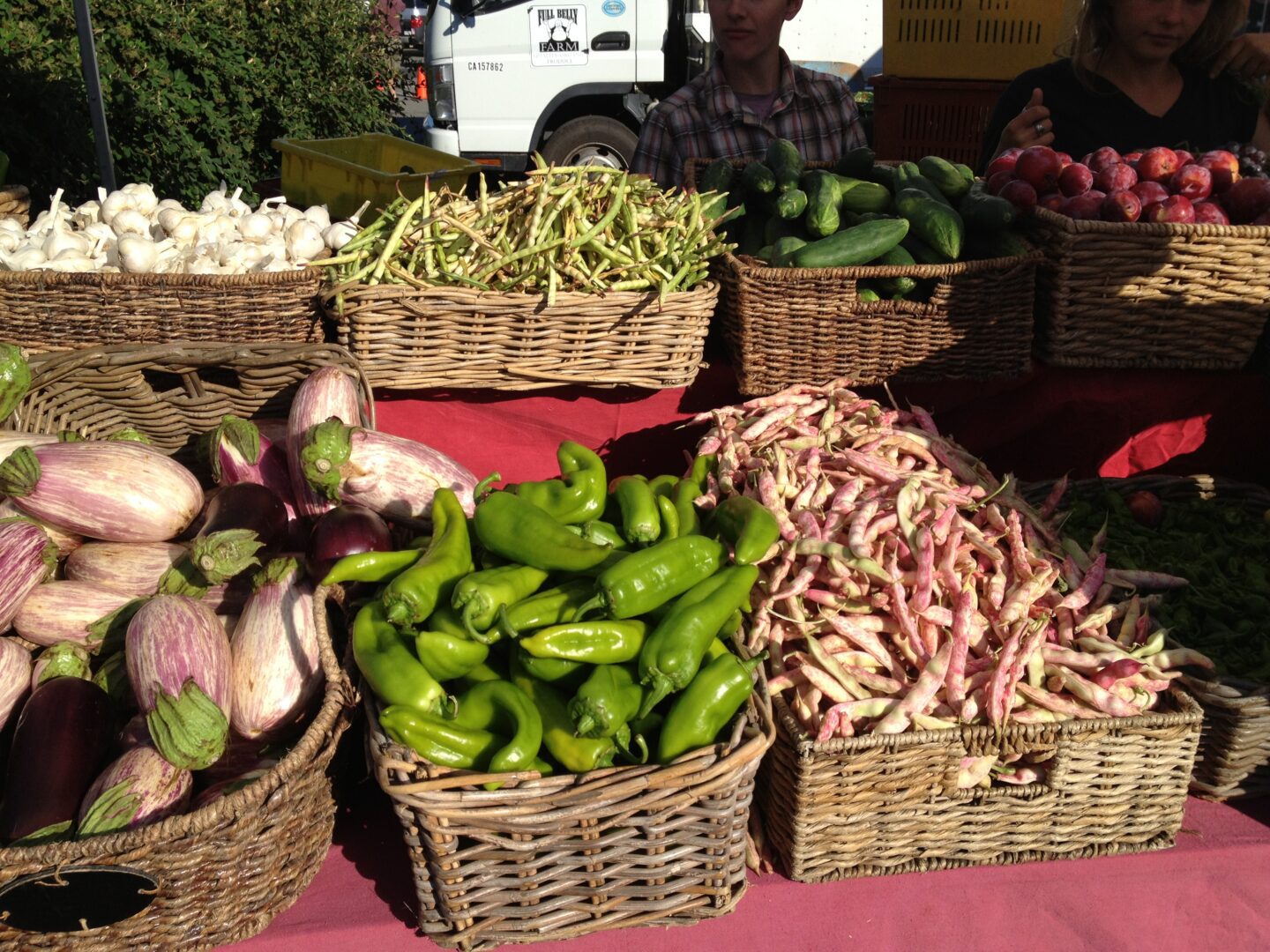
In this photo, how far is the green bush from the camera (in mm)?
6469

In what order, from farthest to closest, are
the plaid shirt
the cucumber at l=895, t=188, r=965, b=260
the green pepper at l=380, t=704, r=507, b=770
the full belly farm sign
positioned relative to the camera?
the full belly farm sign, the plaid shirt, the cucumber at l=895, t=188, r=965, b=260, the green pepper at l=380, t=704, r=507, b=770

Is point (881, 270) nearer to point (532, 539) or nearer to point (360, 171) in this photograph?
point (532, 539)

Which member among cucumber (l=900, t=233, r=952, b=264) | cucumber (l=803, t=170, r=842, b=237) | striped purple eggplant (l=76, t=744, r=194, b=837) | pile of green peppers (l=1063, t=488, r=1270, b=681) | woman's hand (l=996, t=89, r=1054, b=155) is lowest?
pile of green peppers (l=1063, t=488, r=1270, b=681)

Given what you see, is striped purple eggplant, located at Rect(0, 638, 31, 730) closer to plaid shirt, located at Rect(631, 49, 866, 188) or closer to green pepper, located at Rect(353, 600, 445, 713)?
green pepper, located at Rect(353, 600, 445, 713)

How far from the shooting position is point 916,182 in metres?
3.39

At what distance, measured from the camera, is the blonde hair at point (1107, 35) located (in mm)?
4066

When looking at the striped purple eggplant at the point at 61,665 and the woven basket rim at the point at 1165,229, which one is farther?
the woven basket rim at the point at 1165,229

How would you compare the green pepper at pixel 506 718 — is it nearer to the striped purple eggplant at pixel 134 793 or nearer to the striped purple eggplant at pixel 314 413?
the striped purple eggplant at pixel 134 793

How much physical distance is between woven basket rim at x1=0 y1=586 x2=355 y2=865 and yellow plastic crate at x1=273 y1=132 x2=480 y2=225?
2002 mm

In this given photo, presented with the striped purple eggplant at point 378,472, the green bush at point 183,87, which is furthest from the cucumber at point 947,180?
the green bush at point 183,87

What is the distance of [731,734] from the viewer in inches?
69.0

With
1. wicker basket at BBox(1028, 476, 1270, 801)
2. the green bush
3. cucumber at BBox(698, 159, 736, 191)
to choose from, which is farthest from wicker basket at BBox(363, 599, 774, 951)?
the green bush

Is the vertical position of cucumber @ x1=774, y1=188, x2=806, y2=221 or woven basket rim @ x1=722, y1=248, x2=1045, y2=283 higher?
cucumber @ x1=774, y1=188, x2=806, y2=221

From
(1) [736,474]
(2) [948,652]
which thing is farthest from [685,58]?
(2) [948,652]
